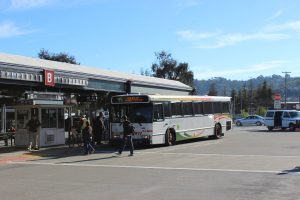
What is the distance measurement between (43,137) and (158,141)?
6.28 m

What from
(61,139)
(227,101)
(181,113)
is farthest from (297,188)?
(227,101)

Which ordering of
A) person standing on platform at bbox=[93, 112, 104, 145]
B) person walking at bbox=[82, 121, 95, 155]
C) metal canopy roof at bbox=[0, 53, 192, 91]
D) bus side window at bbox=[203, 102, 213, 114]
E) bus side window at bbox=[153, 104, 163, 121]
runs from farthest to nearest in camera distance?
bus side window at bbox=[203, 102, 213, 114] < person standing on platform at bbox=[93, 112, 104, 145] < bus side window at bbox=[153, 104, 163, 121] < metal canopy roof at bbox=[0, 53, 192, 91] < person walking at bbox=[82, 121, 95, 155]

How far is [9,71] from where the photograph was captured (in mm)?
23062

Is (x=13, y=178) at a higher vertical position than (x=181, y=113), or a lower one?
lower

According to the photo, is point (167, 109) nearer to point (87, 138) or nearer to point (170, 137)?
point (170, 137)

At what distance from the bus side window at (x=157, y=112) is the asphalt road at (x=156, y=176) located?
365cm

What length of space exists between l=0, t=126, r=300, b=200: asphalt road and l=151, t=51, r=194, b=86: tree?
54.2 metres

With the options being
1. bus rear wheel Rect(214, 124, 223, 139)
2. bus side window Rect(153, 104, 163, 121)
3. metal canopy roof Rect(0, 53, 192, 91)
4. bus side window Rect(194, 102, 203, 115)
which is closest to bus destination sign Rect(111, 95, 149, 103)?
bus side window Rect(153, 104, 163, 121)

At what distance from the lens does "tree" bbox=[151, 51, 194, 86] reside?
76.8 metres

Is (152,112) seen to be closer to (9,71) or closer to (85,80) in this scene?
(85,80)

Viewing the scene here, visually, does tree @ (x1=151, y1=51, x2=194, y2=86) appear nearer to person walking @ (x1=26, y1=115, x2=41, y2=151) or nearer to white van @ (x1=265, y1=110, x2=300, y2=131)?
white van @ (x1=265, y1=110, x2=300, y2=131)

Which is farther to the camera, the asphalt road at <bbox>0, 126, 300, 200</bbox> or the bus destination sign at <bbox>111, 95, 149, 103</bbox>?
the bus destination sign at <bbox>111, 95, 149, 103</bbox>

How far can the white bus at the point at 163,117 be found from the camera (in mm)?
25797

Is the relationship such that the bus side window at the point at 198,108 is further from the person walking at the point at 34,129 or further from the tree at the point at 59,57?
the tree at the point at 59,57
